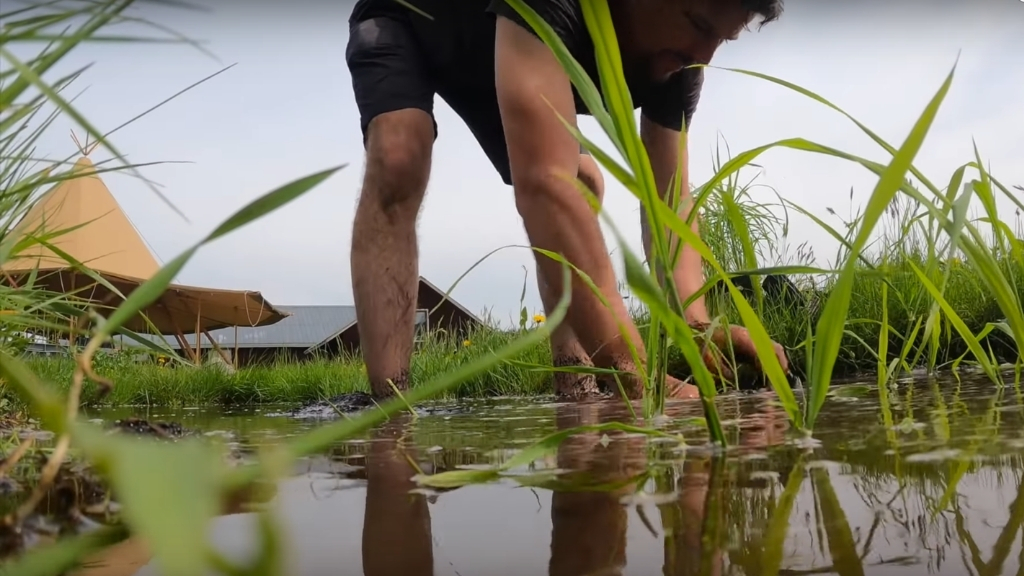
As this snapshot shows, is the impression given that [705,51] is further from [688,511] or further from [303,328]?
[303,328]

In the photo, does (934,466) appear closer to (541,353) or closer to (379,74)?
(379,74)

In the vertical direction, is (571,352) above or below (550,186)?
below

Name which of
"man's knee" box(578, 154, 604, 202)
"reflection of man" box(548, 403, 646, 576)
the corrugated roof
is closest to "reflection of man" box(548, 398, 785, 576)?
"reflection of man" box(548, 403, 646, 576)

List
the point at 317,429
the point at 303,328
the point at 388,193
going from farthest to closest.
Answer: the point at 303,328 → the point at 388,193 → the point at 317,429

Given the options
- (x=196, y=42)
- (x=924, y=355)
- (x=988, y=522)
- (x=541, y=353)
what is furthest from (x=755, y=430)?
(x=541, y=353)

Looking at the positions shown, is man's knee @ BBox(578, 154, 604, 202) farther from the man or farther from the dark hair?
the dark hair

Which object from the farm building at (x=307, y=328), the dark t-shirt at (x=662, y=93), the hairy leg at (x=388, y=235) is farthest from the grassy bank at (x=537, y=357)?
the farm building at (x=307, y=328)

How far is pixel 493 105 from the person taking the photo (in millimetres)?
2236

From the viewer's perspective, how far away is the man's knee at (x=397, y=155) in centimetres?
186

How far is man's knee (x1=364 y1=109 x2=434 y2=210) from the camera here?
186 centimetres

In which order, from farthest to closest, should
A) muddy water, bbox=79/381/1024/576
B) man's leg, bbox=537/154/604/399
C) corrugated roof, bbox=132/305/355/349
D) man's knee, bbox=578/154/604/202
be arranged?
1. corrugated roof, bbox=132/305/355/349
2. man's knee, bbox=578/154/604/202
3. man's leg, bbox=537/154/604/399
4. muddy water, bbox=79/381/1024/576

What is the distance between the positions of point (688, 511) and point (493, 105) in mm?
1991

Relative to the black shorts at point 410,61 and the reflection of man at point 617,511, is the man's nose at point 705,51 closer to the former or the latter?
the black shorts at point 410,61

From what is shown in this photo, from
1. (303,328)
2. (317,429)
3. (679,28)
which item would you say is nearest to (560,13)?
(679,28)
